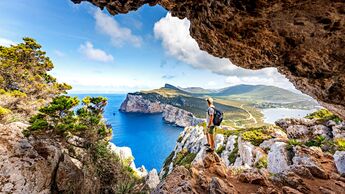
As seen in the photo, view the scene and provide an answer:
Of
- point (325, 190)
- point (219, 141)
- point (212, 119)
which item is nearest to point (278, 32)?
point (212, 119)

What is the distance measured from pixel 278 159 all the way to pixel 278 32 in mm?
14334

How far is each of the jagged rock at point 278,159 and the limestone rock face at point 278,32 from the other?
35.0ft

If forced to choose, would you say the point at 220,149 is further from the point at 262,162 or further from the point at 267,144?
the point at 262,162

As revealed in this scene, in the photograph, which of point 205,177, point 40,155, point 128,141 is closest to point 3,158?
point 40,155

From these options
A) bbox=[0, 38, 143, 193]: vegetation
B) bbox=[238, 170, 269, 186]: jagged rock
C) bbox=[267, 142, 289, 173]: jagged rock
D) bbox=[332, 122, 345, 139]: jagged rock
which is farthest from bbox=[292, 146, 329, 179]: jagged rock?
bbox=[0, 38, 143, 193]: vegetation

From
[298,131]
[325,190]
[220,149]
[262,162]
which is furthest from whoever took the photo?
[220,149]

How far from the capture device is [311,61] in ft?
20.0

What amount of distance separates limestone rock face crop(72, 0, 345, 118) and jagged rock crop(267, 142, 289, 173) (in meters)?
10.7

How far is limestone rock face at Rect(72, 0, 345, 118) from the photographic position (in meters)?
4.69

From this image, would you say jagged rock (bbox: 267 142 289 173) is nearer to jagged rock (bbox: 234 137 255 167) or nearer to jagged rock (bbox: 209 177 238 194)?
jagged rock (bbox: 234 137 255 167)

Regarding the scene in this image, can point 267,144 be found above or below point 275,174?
below

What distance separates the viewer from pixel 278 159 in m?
16.2

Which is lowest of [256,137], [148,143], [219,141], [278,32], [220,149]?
[148,143]

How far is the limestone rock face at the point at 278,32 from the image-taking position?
4.69 metres
